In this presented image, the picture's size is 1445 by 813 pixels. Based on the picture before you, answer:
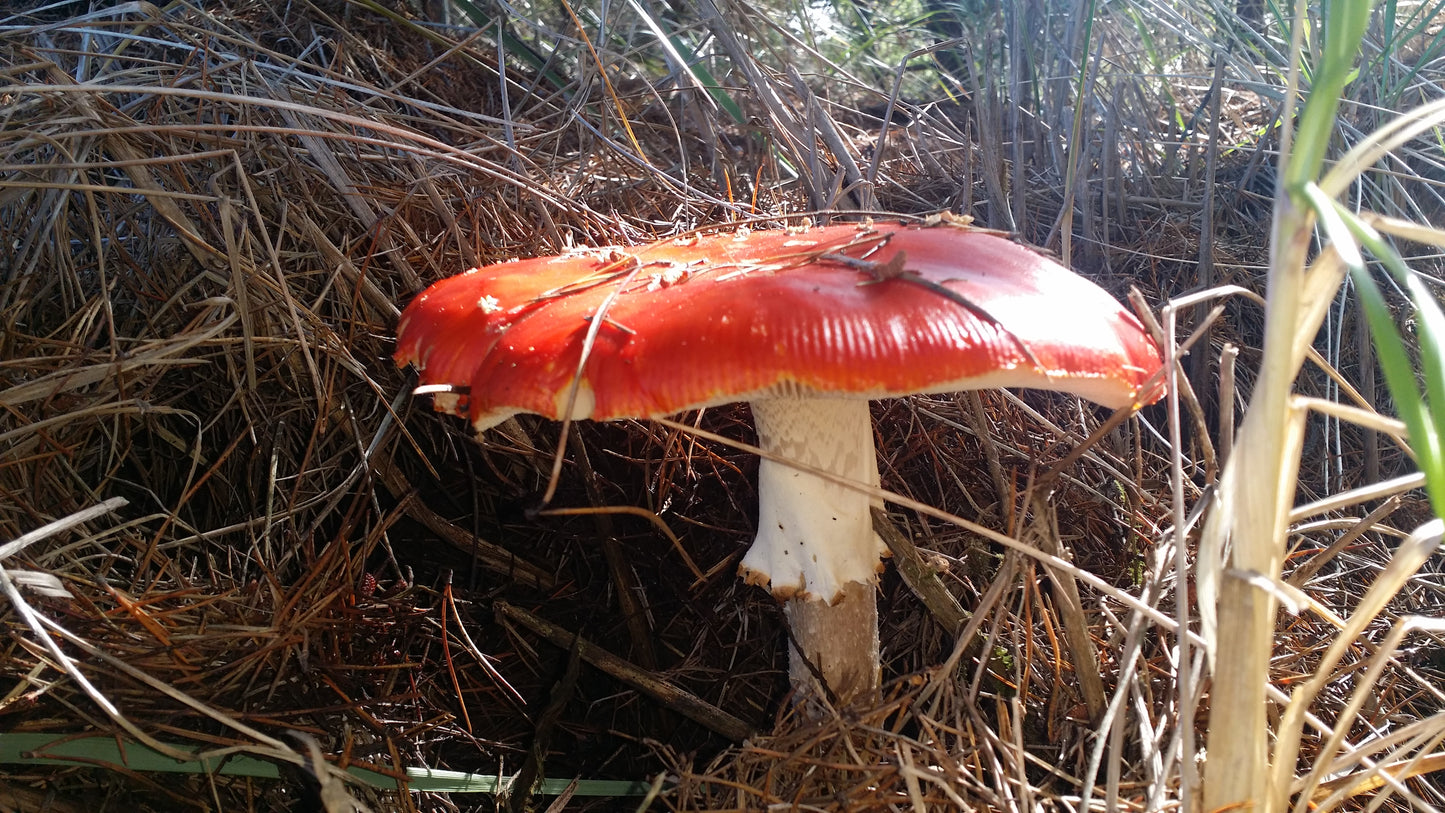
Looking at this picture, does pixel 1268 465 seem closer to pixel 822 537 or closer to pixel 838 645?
pixel 822 537

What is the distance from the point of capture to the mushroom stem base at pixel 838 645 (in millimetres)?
1753

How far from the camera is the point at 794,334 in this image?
1.11 metres

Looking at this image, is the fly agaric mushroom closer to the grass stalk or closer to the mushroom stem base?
the mushroom stem base

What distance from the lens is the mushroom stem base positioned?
5.75 feet

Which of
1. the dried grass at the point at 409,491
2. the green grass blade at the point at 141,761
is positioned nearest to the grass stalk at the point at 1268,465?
the dried grass at the point at 409,491

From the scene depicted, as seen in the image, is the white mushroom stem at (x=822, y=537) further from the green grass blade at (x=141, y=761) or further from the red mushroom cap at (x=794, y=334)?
the green grass blade at (x=141, y=761)

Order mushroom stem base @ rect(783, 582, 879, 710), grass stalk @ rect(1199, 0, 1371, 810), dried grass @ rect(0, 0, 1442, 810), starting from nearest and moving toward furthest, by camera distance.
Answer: grass stalk @ rect(1199, 0, 1371, 810)
dried grass @ rect(0, 0, 1442, 810)
mushroom stem base @ rect(783, 582, 879, 710)

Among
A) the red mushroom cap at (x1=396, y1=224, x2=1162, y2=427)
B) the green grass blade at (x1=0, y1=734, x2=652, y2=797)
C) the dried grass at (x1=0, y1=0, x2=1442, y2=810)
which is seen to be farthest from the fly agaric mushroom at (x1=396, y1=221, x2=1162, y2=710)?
the green grass blade at (x1=0, y1=734, x2=652, y2=797)

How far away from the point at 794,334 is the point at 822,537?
2.17 feet

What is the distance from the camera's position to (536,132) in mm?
2646

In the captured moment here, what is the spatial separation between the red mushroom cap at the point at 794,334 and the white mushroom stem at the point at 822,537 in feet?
1.14

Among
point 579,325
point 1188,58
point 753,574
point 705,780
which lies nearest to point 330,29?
point 579,325

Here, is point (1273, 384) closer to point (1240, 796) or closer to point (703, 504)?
point (1240, 796)

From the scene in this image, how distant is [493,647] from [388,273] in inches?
37.5
